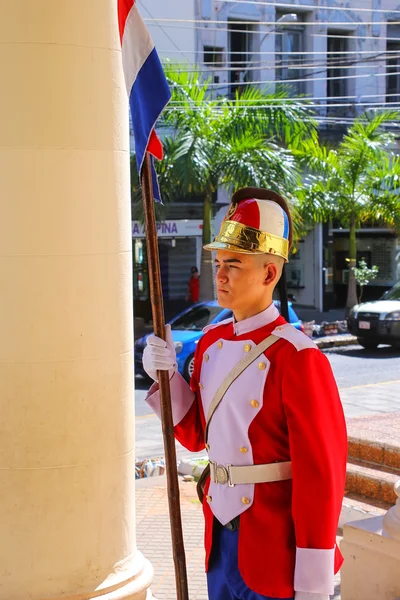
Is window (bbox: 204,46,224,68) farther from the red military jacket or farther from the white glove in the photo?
the red military jacket

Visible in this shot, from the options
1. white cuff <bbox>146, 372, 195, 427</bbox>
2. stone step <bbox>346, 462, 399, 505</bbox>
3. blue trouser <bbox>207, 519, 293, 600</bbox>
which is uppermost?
white cuff <bbox>146, 372, 195, 427</bbox>

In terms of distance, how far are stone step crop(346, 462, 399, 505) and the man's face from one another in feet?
13.5

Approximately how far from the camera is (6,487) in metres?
4.12

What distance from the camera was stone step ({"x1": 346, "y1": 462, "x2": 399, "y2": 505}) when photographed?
694 centimetres

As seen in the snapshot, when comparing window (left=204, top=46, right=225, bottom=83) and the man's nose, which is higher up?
window (left=204, top=46, right=225, bottom=83)

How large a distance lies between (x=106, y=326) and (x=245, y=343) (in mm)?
1256

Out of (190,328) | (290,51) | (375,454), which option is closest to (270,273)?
(375,454)

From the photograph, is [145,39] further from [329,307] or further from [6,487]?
[329,307]

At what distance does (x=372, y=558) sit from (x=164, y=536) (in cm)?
231

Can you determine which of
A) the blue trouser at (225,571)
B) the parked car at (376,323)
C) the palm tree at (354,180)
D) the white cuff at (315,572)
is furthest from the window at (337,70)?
the white cuff at (315,572)

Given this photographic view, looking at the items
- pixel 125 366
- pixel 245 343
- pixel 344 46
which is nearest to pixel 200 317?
pixel 125 366

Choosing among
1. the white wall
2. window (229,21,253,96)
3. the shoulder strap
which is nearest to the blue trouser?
the shoulder strap

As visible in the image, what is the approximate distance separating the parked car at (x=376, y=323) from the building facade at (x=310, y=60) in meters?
6.31

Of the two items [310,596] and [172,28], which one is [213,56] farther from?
[310,596]
